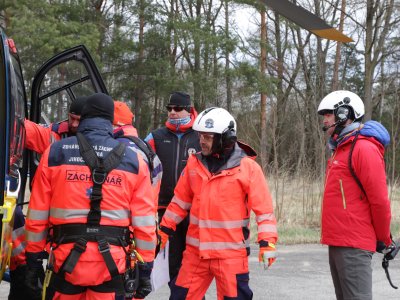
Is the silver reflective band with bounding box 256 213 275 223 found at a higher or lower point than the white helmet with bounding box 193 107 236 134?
lower

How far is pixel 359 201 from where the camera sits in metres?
4.41

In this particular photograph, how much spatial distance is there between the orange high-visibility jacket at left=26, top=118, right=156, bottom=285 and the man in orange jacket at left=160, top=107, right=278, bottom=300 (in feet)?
2.81

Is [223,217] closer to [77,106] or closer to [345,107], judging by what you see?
[345,107]

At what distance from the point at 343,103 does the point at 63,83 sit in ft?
9.54

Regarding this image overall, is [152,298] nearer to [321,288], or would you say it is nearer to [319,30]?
[321,288]

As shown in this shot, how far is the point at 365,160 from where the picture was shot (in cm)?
431

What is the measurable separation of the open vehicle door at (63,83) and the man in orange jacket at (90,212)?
6.75 feet

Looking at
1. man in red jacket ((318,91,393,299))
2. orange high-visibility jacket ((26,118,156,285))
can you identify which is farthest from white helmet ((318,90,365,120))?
orange high-visibility jacket ((26,118,156,285))

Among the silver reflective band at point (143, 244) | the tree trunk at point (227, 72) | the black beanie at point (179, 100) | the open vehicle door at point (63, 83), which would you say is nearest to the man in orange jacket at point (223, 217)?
the silver reflective band at point (143, 244)

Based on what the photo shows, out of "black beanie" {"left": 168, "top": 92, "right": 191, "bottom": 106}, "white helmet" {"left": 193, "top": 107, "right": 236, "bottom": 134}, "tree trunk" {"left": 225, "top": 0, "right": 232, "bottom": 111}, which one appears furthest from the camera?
"tree trunk" {"left": 225, "top": 0, "right": 232, "bottom": 111}

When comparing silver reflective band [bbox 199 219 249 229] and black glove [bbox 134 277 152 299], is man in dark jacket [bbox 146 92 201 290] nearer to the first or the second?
silver reflective band [bbox 199 219 249 229]

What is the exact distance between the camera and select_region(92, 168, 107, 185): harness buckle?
361cm

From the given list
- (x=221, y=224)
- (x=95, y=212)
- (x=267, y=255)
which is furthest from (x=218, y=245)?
(x=95, y=212)

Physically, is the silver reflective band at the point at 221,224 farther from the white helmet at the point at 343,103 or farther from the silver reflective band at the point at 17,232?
the silver reflective band at the point at 17,232
